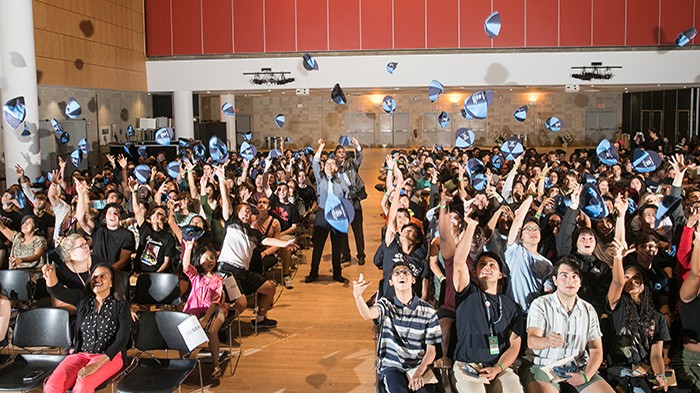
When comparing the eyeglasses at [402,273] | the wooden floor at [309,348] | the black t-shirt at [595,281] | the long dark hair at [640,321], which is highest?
the eyeglasses at [402,273]

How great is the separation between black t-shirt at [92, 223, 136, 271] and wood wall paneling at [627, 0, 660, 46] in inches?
685

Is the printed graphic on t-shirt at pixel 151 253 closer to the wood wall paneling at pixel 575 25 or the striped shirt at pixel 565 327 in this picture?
the striped shirt at pixel 565 327

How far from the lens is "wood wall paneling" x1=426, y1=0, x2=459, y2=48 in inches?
843

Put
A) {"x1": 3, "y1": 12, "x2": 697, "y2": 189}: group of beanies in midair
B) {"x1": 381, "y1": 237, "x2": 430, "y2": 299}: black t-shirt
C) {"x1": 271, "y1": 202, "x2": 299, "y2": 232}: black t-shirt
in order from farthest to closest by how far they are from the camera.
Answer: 1. {"x1": 3, "y1": 12, "x2": 697, "y2": 189}: group of beanies in midair
2. {"x1": 271, "y1": 202, "x2": 299, "y2": 232}: black t-shirt
3. {"x1": 381, "y1": 237, "x2": 430, "y2": 299}: black t-shirt

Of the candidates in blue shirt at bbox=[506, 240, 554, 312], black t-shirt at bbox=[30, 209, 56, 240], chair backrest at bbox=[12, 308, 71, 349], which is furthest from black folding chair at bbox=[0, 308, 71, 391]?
blue shirt at bbox=[506, 240, 554, 312]

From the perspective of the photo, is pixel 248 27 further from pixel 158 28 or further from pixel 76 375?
pixel 76 375

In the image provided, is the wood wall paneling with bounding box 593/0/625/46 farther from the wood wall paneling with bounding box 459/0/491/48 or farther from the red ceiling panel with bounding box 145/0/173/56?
the red ceiling panel with bounding box 145/0/173/56

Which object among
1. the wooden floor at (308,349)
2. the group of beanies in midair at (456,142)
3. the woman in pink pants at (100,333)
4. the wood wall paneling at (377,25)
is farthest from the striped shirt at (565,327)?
the wood wall paneling at (377,25)

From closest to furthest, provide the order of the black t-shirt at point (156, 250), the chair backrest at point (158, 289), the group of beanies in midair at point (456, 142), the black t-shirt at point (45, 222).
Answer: the chair backrest at point (158, 289)
the black t-shirt at point (156, 250)
the black t-shirt at point (45, 222)
the group of beanies in midair at point (456, 142)

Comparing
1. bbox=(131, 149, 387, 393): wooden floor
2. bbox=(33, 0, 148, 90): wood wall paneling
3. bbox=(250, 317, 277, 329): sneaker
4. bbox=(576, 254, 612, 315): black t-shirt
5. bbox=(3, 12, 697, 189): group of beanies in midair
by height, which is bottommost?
bbox=(131, 149, 387, 393): wooden floor

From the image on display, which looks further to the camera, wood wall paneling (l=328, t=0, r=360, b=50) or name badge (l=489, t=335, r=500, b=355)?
wood wall paneling (l=328, t=0, r=360, b=50)

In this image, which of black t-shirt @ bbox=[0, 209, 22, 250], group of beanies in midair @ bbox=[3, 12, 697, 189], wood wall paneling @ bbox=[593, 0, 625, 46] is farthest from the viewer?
wood wall paneling @ bbox=[593, 0, 625, 46]

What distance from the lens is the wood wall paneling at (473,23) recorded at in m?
21.3

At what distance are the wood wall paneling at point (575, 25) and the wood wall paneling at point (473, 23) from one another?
2.14 metres
